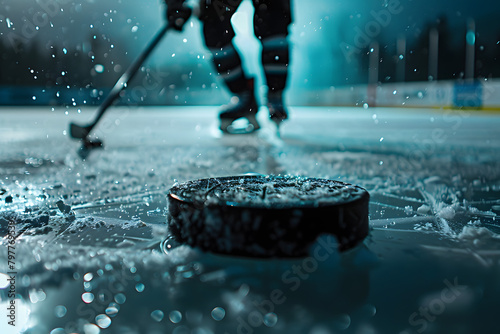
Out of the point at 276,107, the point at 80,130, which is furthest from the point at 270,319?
the point at 276,107

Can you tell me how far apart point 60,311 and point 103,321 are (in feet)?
0.22

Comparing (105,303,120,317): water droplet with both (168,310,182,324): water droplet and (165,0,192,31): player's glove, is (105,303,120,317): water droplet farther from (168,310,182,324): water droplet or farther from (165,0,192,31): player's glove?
(165,0,192,31): player's glove

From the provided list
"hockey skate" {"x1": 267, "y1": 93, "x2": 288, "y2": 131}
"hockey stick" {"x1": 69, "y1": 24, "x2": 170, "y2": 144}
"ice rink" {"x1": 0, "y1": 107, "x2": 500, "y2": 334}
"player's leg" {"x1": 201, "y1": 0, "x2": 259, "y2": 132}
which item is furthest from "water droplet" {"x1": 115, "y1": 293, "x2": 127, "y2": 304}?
"hockey skate" {"x1": 267, "y1": 93, "x2": 288, "y2": 131}

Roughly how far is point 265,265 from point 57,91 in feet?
55.6

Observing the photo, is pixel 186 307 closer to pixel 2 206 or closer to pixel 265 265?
pixel 265 265

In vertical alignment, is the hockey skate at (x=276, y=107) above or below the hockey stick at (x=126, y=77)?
below

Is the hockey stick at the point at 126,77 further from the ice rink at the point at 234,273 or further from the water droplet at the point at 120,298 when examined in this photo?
the water droplet at the point at 120,298

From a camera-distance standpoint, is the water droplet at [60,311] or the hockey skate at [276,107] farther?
the hockey skate at [276,107]

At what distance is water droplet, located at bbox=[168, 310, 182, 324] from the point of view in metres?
0.50

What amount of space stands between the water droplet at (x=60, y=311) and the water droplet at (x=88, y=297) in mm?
28

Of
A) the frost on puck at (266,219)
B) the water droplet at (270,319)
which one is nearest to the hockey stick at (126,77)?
the frost on puck at (266,219)

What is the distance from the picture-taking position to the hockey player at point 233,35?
249 centimetres

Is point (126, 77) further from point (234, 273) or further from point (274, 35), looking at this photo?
point (234, 273)

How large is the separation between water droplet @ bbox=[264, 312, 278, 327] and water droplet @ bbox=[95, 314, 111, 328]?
184 millimetres
